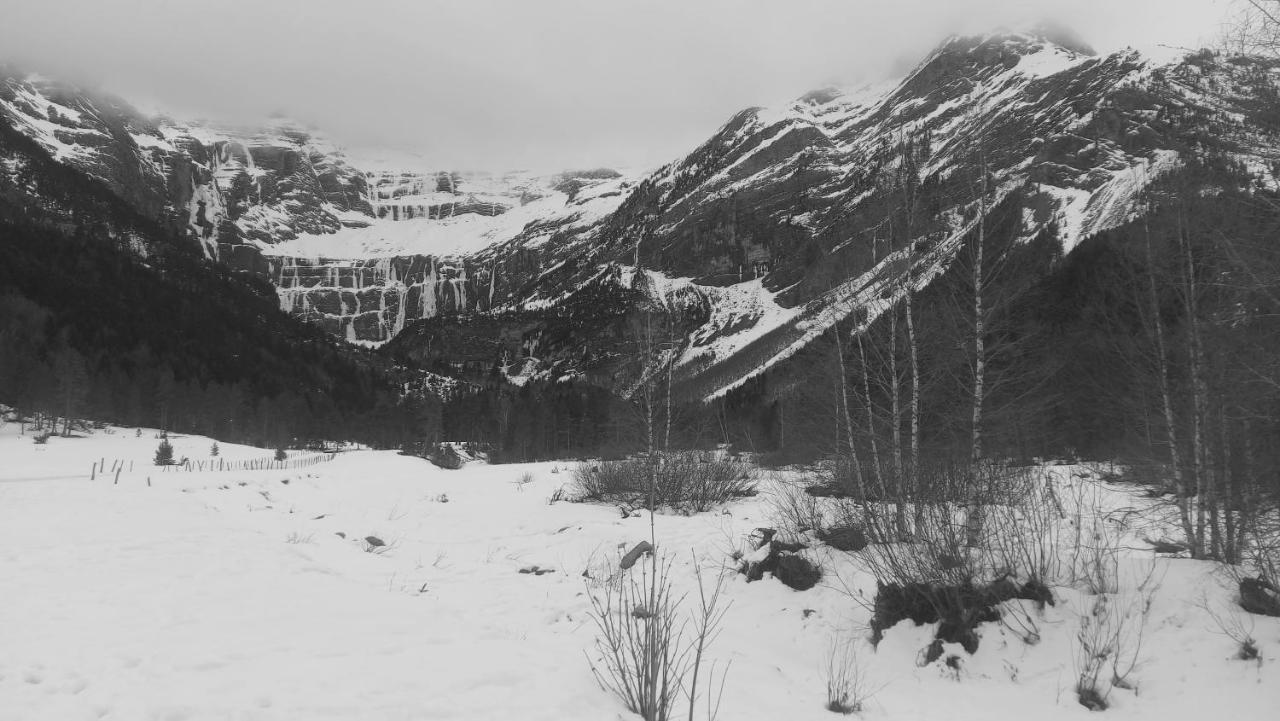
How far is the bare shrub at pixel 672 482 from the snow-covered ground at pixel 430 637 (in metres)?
4.60

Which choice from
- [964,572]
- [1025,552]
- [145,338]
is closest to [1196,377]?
[1025,552]

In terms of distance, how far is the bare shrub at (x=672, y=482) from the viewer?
57.2 feet

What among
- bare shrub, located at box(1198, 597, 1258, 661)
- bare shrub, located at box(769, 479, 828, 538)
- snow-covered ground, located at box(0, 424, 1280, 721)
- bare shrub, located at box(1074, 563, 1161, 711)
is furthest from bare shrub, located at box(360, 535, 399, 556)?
bare shrub, located at box(1198, 597, 1258, 661)

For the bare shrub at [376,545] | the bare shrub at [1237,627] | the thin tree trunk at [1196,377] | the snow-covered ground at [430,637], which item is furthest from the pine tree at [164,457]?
the thin tree trunk at [1196,377]

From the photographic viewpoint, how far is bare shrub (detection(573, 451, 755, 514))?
1744 centimetres

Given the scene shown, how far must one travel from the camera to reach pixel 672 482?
697 inches

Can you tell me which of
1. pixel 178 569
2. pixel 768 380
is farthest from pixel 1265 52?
pixel 768 380

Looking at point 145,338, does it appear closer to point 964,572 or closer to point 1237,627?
point 964,572

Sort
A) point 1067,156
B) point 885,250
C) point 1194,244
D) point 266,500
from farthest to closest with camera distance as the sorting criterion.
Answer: point 1067,156, point 266,500, point 885,250, point 1194,244

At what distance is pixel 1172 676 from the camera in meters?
5.39

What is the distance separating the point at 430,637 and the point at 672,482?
452 inches

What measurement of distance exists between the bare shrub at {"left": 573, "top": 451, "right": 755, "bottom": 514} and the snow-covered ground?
4.60 metres

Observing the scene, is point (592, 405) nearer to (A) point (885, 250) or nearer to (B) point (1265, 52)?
(A) point (885, 250)

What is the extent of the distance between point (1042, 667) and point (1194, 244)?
8.12 metres
